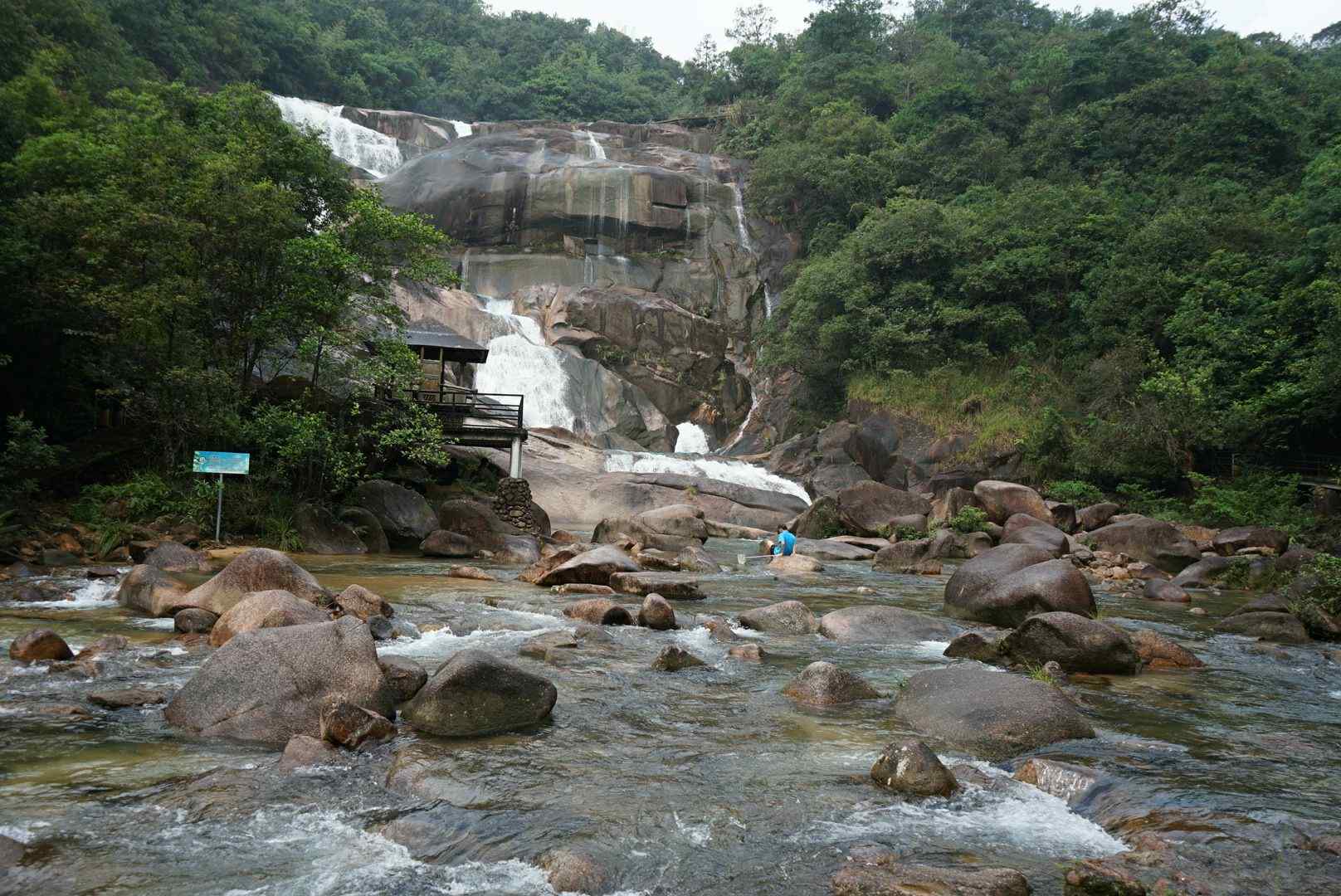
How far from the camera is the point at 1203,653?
11.2 metres

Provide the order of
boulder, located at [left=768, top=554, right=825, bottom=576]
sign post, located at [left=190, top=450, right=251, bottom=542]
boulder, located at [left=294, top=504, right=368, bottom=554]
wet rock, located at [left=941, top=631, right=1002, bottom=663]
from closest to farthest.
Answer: wet rock, located at [left=941, top=631, right=1002, bottom=663], sign post, located at [left=190, top=450, right=251, bottom=542], boulder, located at [left=294, top=504, right=368, bottom=554], boulder, located at [left=768, top=554, right=825, bottom=576]

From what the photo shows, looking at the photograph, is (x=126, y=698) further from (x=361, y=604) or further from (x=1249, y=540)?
(x=1249, y=540)

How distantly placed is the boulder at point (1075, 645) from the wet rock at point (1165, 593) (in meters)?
7.63

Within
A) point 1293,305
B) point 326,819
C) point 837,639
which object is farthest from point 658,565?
point 1293,305

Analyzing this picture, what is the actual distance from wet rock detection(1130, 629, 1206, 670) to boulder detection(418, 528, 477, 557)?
1314cm

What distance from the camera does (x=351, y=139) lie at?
52.4 metres

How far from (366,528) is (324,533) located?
107cm

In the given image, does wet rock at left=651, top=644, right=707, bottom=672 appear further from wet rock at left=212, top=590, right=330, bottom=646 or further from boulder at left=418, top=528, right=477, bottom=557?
boulder at left=418, top=528, right=477, bottom=557

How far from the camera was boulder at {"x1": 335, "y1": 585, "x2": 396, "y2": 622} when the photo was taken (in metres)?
A: 10.7

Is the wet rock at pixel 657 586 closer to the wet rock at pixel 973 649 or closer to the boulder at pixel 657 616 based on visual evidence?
the boulder at pixel 657 616

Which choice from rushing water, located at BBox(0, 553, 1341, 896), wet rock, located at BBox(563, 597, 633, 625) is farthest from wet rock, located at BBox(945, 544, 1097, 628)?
wet rock, located at BBox(563, 597, 633, 625)

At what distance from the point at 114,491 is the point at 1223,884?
60.2ft

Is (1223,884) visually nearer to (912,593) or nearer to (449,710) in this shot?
(449,710)

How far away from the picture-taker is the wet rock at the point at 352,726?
6301mm
